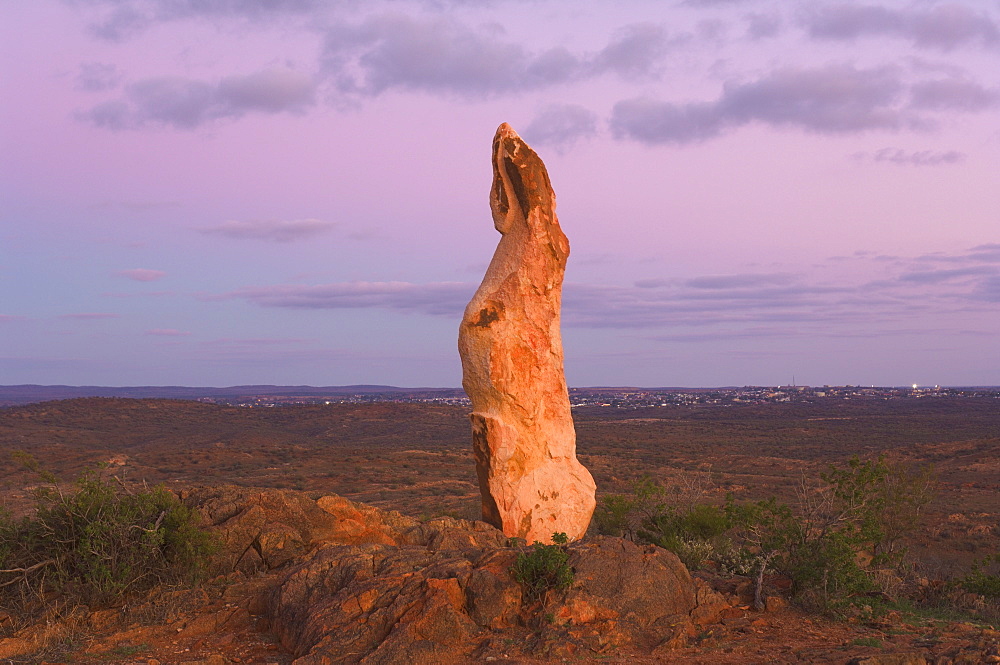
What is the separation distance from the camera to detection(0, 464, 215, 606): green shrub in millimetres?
7816

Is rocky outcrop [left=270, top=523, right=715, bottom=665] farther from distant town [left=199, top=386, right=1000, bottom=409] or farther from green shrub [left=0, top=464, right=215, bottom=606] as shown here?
distant town [left=199, top=386, right=1000, bottom=409]

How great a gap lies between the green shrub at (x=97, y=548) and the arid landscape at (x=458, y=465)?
451 millimetres

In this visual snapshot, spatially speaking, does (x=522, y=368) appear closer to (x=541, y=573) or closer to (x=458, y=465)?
(x=541, y=573)

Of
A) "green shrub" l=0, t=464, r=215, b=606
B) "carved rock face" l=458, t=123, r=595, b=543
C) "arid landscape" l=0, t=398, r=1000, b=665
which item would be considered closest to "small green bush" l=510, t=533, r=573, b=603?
"arid landscape" l=0, t=398, r=1000, b=665

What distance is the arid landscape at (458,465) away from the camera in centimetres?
692

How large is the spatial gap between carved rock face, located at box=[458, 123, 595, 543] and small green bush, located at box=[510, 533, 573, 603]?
3482 mm

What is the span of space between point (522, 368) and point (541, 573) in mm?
4234

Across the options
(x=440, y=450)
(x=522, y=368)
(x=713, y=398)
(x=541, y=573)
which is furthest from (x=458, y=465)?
(x=713, y=398)

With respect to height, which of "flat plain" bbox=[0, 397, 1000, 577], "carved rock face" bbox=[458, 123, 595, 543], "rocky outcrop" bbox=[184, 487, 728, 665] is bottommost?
"flat plain" bbox=[0, 397, 1000, 577]

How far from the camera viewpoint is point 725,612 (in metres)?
7.64

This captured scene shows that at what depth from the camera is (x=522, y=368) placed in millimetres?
10977

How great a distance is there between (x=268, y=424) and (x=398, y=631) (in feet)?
221

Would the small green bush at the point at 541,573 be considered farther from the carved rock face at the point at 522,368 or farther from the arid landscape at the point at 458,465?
the carved rock face at the point at 522,368

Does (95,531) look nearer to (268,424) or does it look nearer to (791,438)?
(791,438)
